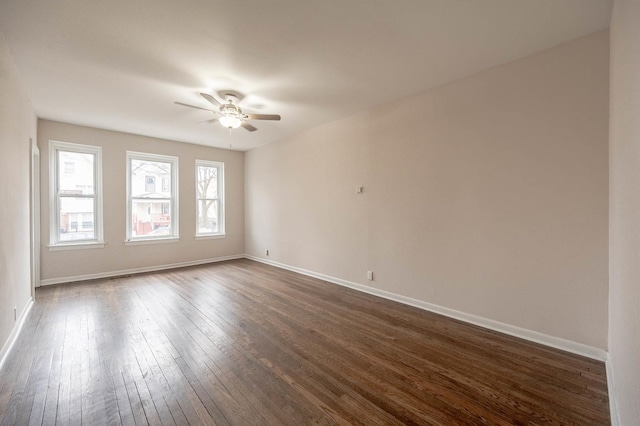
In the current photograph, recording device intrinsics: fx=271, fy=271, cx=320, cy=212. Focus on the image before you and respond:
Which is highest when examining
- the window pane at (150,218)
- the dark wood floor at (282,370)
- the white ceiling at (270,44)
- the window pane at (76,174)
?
the white ceiling at (270,44)

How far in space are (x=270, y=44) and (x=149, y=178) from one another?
15.1 ft

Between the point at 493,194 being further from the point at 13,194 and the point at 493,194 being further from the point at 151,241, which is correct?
the point at 151,241

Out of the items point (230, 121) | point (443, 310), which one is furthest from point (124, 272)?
point (443, 310)

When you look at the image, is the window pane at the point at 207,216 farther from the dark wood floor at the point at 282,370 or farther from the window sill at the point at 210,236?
the dark wood floor at the point at 282,370

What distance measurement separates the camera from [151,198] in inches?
227

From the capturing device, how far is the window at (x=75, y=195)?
4707 mm

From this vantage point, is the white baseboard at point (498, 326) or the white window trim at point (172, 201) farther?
the white window trim at point (172, 201)

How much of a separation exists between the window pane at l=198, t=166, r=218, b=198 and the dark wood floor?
11.1ft

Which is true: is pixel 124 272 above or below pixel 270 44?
below

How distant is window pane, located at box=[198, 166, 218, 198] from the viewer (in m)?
6.49

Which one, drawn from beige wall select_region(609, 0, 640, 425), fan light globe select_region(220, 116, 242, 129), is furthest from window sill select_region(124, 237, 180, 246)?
beige wall select_region(609, 0, 640, 425)

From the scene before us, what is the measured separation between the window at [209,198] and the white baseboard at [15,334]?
321 cm

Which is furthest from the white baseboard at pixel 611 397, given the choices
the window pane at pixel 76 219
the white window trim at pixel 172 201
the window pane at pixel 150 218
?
the window pane at pixel 76 219

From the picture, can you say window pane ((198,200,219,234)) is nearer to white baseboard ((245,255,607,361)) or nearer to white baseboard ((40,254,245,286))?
white baseboard ((40,254,245,286))
